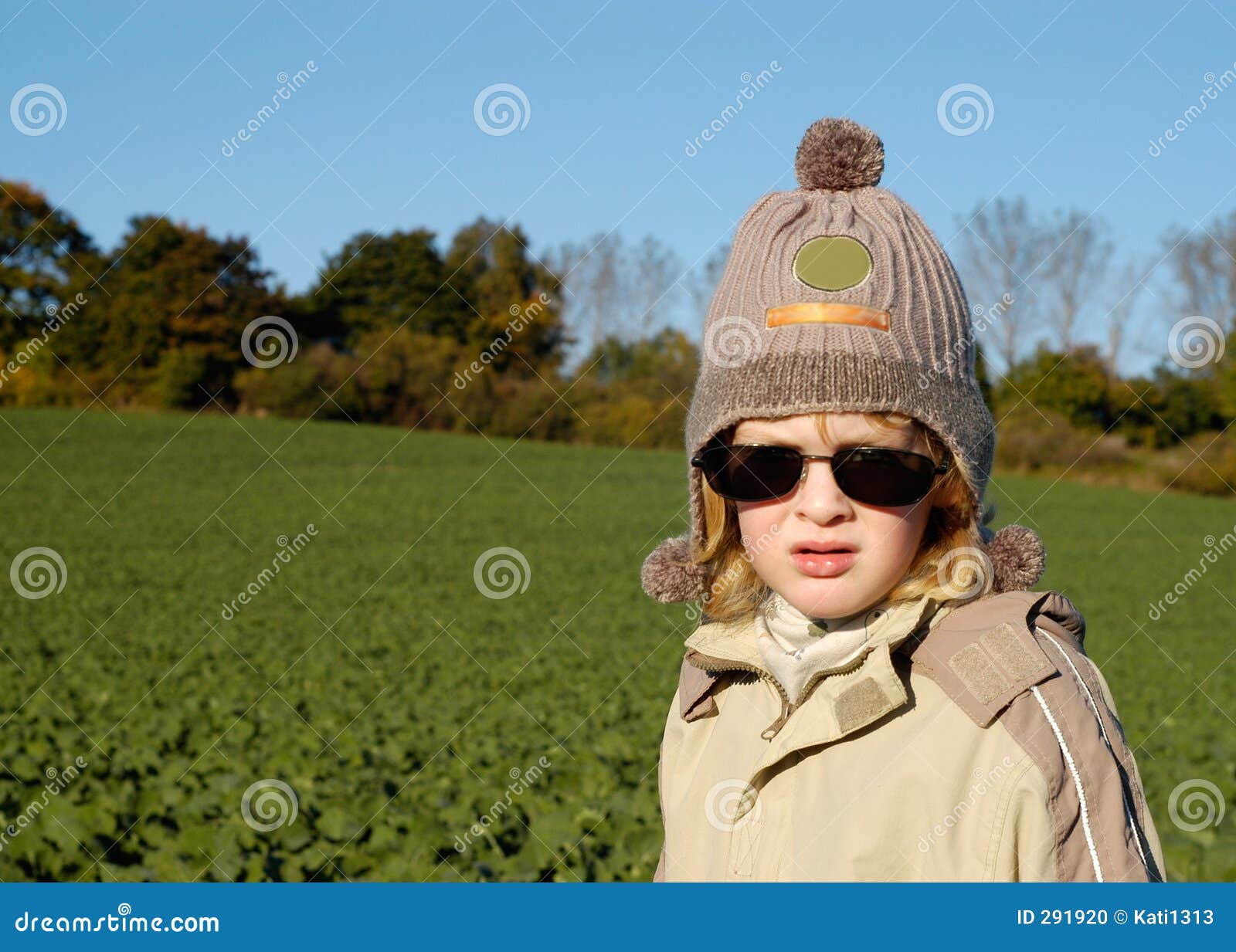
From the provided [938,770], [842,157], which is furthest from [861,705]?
[842,157]

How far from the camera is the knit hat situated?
1.69 meters

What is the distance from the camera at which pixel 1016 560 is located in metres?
1.72

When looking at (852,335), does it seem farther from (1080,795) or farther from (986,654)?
(1080,795)

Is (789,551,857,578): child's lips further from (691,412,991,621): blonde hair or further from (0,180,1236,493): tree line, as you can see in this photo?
(0,180,1236,493): tree line

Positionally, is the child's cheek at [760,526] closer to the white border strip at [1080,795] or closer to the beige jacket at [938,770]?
the beige jacket at [938,770]

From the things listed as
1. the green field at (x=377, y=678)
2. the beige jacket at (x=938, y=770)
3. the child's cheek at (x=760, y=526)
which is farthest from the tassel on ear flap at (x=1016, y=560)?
the green field at (x=377, y=678)

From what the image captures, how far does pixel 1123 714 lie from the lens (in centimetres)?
959

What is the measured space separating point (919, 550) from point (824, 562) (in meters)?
0.23

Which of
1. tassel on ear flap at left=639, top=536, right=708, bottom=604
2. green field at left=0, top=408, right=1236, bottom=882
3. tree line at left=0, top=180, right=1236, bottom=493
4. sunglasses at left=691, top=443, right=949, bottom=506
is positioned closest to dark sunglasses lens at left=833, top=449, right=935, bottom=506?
sunglasses at left=691, top=443, right=949, bottom=506

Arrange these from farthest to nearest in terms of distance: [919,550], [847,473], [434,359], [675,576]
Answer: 1. [434,359]
2. [675,576]
3. [919,550]
4. [847,473]

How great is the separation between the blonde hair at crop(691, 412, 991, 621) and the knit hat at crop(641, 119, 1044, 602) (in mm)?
24

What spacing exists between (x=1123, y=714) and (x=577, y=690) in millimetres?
4456

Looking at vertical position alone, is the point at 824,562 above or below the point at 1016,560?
below

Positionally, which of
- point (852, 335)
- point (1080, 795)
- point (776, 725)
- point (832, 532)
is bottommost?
point (776, 725)
